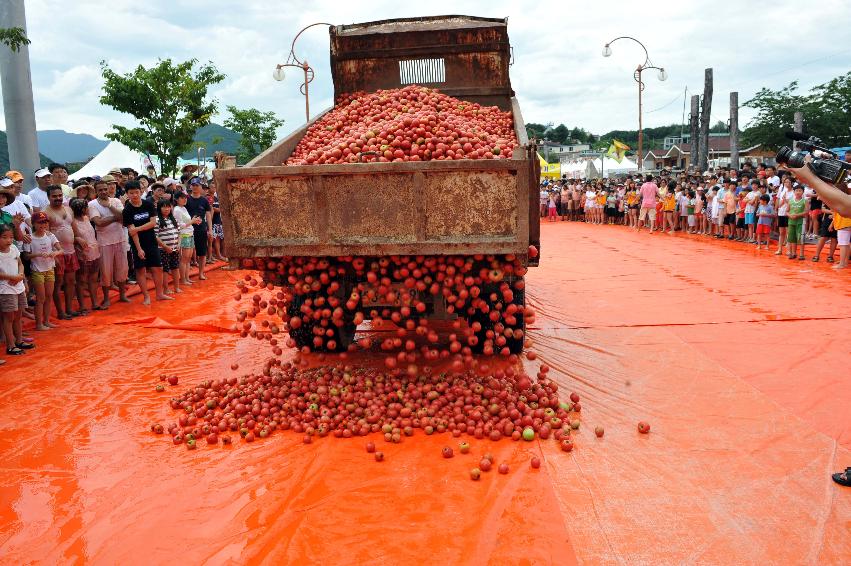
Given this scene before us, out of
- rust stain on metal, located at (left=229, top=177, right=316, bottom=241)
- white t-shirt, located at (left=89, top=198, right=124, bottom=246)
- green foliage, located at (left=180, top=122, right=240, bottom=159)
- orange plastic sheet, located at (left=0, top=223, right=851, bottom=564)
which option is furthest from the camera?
green foliage, located at (left=180, top=122, right=240, bottom=159)

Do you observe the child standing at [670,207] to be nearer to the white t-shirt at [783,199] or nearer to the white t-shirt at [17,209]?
the white t-shirt at [783,199]

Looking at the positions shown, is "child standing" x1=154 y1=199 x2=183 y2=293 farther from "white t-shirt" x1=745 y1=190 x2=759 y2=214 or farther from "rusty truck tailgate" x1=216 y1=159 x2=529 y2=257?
"white t-shirt" x1=745 y1=190 x2=759 y2=214

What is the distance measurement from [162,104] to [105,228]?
10.2 metres

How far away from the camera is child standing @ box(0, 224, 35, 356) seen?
6504 mm

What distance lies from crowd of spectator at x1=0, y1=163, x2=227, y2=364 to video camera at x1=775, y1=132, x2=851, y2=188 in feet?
24.0

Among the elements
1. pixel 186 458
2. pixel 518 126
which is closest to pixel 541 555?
pixel 186 458

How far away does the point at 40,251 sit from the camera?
732 centimetres

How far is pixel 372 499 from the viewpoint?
11.5 feet

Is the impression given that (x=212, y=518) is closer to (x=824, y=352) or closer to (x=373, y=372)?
(x=373, y=372)

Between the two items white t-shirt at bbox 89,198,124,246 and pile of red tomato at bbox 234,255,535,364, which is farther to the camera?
white t-shirt at bbox 89,198,124,246

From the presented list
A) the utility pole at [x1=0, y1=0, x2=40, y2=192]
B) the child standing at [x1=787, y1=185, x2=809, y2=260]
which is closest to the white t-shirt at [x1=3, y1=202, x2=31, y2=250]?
the utility pole at [x1=0, y1=0, x2=40, y2=192]

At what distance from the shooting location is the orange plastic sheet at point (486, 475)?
303cm

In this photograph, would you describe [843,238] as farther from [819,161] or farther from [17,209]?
[17,209]

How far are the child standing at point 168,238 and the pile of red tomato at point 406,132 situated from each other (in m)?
4.12
